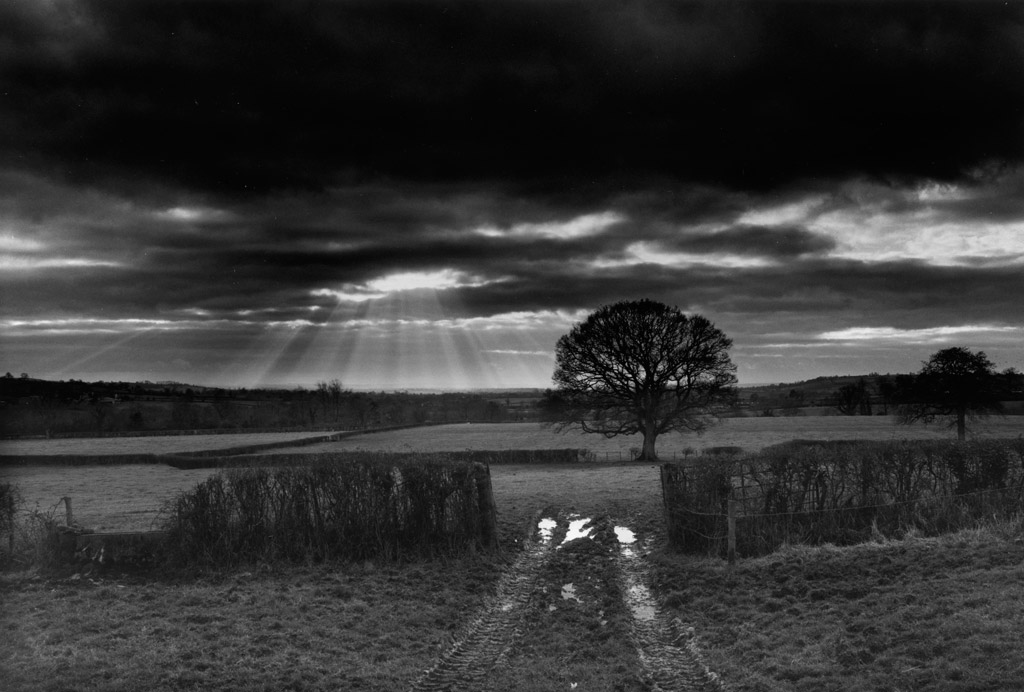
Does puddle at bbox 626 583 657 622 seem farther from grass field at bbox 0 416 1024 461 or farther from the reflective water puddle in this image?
grass field at bbox 0 416 1024 461

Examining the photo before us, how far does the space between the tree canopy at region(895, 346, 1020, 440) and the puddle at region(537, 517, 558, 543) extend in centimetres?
4382

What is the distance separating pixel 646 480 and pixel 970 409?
35.1 m

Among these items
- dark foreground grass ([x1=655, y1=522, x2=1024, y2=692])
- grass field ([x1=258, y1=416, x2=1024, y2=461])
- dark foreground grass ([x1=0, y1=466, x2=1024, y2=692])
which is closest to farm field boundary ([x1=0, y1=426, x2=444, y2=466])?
grass field ([x1=258, y1=416, x2=1024, y2=461])

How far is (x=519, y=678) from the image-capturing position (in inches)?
408

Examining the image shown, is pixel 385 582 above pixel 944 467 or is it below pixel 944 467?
below

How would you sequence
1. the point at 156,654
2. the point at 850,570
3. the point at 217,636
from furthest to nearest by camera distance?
the point at 850,570 < the point at 217,636 < the point at 156,654

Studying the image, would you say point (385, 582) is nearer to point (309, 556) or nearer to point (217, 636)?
point (309, 556)

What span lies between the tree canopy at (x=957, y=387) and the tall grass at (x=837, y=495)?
41.8m

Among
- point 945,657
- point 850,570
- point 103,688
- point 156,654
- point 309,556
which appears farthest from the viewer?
point 309,556

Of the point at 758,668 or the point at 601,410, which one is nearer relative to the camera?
the point at 758,668

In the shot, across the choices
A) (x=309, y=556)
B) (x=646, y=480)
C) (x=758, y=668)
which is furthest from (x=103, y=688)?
(x=646, y=480)

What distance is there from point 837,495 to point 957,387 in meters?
45.6

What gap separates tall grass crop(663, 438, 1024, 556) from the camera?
678 inches

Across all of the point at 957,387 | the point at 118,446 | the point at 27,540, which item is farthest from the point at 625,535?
the point at 118,446
